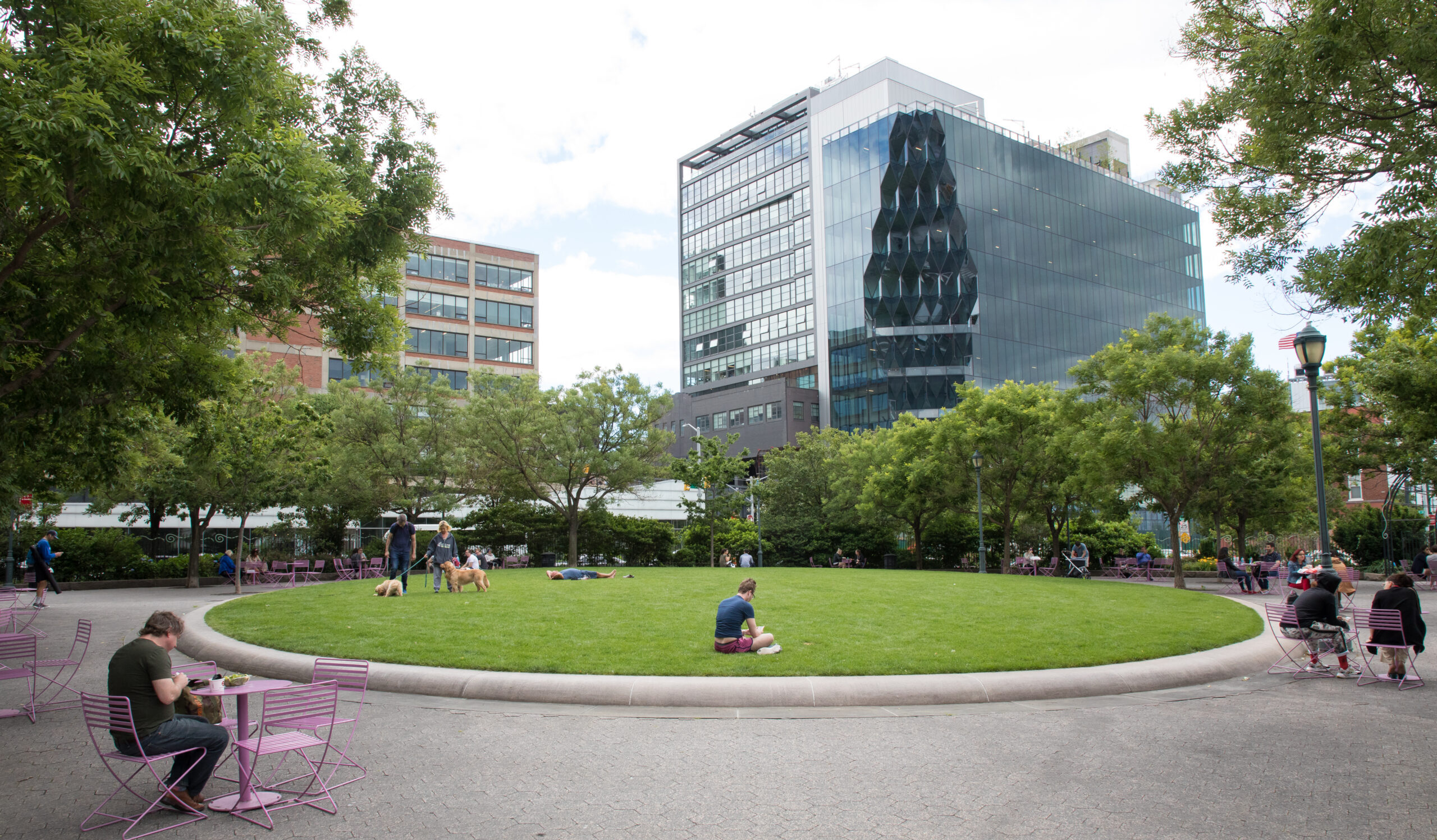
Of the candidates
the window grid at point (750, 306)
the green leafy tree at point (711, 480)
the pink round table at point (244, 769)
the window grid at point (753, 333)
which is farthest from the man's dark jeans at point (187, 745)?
the window grid at point (750, 306)

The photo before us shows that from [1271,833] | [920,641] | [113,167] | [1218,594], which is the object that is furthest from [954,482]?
[113,167]

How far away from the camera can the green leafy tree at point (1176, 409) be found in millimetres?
28453

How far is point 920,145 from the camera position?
274 ft

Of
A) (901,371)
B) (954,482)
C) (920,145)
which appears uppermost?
(920,145)

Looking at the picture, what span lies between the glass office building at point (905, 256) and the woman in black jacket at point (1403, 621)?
224ft

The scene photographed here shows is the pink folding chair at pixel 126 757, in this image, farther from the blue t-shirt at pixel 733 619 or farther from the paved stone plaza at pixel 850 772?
the blue t-shirt at pixel 733 619

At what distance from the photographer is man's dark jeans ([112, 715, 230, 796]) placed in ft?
19.1

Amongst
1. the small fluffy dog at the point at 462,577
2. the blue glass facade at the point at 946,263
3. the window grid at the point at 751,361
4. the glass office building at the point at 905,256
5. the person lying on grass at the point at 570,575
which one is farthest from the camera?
the window grid at the point at 751,361

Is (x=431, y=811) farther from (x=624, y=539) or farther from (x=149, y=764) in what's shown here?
(x=624, y=539)

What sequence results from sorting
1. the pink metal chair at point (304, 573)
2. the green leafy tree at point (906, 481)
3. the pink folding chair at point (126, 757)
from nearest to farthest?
the pink folding chair at point (126, 757) < the pink metal chair at point (304, 573) < the green leafy tree at point (906, 481)

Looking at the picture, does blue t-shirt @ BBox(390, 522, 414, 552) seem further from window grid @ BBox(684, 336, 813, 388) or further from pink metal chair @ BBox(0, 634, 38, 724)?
window grid @ BBox(684, 336, 813, 388)


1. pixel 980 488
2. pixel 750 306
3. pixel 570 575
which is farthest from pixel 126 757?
pixel 750 306

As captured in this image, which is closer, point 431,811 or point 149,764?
point 149,764

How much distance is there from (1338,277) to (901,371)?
2958 inches
